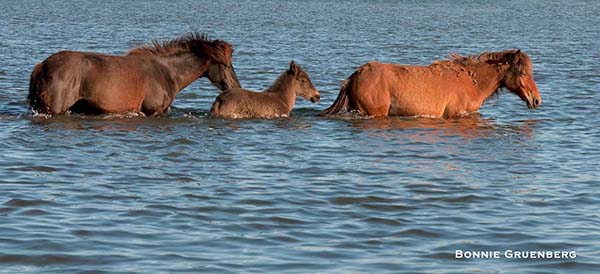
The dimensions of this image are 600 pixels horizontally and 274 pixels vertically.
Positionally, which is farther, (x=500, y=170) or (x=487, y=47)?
(x=487, y=47)

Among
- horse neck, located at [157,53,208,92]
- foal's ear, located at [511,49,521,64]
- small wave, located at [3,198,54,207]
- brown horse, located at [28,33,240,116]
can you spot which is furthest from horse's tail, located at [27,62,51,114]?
foal's ear, located at [511,49,521,64]

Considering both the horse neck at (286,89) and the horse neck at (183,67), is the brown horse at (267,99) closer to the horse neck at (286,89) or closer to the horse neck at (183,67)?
the horse neck at (286,89)

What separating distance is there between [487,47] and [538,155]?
56.6 ft

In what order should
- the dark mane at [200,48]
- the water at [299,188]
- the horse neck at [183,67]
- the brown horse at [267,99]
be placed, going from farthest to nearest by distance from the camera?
the dark mane at [200,48] < the horse neck at [183,67] < the brown horse at [267,99] < the water at [299,188]

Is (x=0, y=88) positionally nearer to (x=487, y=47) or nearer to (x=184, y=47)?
(x=184, y=47)

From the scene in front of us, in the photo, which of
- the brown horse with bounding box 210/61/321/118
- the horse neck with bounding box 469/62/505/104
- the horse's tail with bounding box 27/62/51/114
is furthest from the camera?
the horse neck with bounding box 469/62/505/104

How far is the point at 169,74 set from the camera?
15.1 m

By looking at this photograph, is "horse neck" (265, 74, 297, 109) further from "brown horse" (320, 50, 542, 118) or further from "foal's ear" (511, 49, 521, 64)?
"foal's ear" (511, 49, 521, 64)

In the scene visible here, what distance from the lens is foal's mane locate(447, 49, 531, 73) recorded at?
15.8 metres

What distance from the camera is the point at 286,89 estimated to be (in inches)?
603

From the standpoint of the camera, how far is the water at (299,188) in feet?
26.1

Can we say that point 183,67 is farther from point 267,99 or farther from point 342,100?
point 342,100

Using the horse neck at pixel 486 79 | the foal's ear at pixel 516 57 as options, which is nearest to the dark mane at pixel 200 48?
the horse neck at pixel 486 79

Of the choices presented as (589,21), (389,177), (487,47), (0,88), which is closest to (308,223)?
(389,177)
